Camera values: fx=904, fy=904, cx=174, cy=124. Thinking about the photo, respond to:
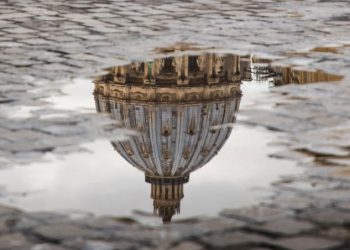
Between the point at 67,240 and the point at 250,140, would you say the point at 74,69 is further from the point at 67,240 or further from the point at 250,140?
the point at 67,240

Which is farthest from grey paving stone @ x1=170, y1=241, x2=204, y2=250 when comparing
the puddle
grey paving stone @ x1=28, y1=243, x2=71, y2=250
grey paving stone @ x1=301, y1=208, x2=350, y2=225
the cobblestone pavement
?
grey paving stone @ x1=301, y1=208, x2=350, y2=225

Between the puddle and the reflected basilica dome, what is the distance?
14mm

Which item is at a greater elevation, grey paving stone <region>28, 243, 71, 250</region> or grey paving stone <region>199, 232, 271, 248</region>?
grey paving stone <region>28, 243, 71, 250</region>

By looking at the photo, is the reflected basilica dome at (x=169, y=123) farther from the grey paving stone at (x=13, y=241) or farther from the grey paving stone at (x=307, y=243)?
the grey paving stone at (x=13, y=241)

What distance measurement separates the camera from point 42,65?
998cm

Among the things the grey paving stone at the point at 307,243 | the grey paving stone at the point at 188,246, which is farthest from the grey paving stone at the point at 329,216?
the grey paving stone at the point at 188,246

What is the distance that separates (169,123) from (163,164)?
1.04m

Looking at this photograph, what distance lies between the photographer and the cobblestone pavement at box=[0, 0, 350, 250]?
4906mm

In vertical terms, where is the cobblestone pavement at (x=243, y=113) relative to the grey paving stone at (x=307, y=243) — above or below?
below

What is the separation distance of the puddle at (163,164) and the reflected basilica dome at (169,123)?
0.05 feet

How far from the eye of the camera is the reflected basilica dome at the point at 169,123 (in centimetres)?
664

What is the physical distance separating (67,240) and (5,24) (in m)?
9.05

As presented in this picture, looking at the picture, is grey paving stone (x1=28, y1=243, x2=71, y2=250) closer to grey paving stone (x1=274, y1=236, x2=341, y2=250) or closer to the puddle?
the puddle

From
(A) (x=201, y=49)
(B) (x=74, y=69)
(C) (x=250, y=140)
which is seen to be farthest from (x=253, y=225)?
(A) (x=201, y=49)
